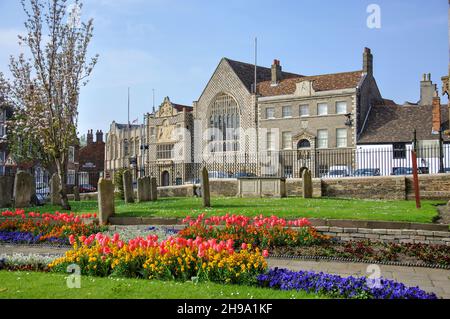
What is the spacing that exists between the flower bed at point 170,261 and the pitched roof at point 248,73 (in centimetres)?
4899

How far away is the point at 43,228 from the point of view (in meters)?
15.4

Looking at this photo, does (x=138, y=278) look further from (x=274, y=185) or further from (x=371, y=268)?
(x=274, y=185)

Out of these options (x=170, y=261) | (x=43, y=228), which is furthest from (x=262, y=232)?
(x=43, y=228)

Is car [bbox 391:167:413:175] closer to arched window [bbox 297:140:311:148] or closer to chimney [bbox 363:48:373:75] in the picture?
arched window [bbox 297:140:311:148]

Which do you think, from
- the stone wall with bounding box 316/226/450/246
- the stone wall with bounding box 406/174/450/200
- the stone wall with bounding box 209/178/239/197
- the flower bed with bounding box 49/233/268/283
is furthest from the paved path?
the stone wall with bounding box 209/178/239/197

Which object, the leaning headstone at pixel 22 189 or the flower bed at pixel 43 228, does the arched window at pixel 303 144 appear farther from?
the flower bed at pixel 43 228

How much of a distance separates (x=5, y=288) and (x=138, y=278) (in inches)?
80.9

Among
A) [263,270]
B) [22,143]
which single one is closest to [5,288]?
[263,270]

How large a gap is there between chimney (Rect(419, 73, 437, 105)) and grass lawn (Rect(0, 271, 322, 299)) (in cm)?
5038

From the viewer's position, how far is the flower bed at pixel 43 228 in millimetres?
14367

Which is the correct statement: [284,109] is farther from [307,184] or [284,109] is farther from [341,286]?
[341,286]

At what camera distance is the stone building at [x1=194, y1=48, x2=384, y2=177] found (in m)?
48.2

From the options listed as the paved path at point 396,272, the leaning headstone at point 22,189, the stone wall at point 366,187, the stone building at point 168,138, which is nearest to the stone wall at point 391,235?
the paved path at point 396,272

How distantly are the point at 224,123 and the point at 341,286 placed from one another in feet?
168
